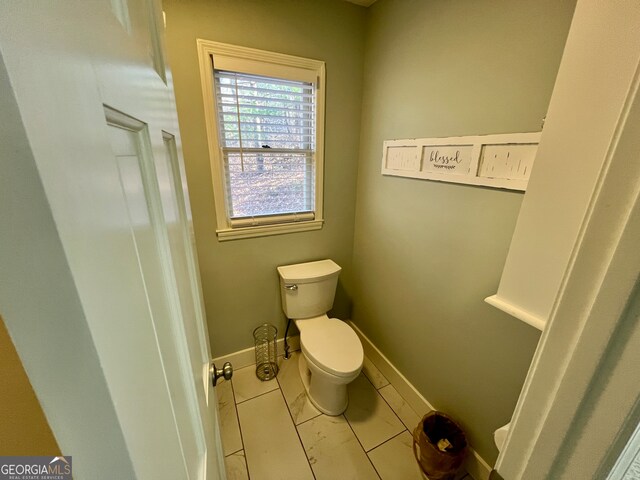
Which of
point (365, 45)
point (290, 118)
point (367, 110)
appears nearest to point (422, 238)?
point (367, 110)

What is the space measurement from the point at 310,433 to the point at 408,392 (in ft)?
2.07

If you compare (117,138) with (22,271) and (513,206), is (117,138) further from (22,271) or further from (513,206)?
(513,206)

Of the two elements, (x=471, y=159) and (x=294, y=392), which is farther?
(x=294, y=392)

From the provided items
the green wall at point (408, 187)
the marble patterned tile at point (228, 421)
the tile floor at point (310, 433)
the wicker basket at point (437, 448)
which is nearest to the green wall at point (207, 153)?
the green wall at point (408, 187)

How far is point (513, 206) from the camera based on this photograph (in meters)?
0.95

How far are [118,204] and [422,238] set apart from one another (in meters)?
1.35

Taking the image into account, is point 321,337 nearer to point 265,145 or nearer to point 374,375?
point 374,375

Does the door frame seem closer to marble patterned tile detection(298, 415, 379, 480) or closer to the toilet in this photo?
the toilet

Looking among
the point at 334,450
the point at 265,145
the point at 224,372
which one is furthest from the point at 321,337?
A: the point at 265,145

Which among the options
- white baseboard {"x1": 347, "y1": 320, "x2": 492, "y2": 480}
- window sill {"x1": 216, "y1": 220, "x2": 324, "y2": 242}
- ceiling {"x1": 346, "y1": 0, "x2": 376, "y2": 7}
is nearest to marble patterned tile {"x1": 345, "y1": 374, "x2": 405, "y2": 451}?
white baseboard {"x1": 347, "y1": 320, "x2": 492, "y2": 480}

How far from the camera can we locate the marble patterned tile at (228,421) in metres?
1.36

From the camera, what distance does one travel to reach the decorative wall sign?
907mm

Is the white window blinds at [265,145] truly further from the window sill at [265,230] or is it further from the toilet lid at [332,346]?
the toilet lid at [332,346]

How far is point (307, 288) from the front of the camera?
1.67 m
